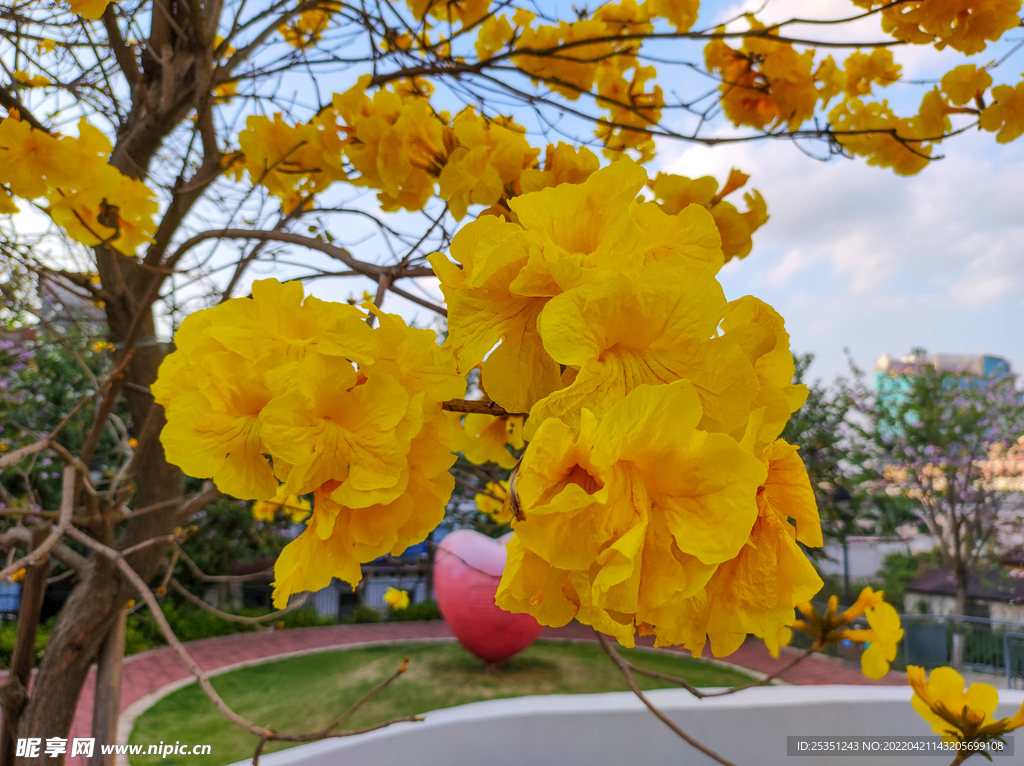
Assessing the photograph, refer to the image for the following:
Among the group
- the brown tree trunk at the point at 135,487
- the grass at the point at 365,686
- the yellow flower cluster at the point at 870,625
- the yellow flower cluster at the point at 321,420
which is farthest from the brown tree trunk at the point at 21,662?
the grass at the point at 365,686

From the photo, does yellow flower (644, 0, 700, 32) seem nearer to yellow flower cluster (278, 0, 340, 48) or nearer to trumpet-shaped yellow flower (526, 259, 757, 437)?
yellow flower cluster (278, 0, 340, 48)

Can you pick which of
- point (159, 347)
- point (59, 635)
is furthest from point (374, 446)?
point (159, 347)

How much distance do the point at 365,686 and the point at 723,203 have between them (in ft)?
18.2

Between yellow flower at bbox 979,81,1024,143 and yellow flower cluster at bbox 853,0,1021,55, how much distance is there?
9.7 inches

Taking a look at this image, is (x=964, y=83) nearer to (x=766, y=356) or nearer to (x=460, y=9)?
(x=460, y=9)

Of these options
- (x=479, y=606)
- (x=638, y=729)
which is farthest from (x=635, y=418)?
(x=479, y=606)

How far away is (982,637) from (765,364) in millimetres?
8605

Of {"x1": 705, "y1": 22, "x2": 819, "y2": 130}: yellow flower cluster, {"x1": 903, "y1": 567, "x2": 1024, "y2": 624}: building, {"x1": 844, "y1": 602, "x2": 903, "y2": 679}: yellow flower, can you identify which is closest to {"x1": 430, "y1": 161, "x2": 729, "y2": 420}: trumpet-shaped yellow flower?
{"x1": 705, "y1": 22, "x2": 819, "y2": 130}: yellow flower cluster

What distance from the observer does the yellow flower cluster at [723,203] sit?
81cm

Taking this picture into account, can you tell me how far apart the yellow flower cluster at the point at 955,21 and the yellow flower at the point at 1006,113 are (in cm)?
25

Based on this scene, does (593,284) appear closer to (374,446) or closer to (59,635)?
(374,446)

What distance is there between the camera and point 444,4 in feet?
5.57

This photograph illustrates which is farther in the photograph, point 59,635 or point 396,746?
point 396,746

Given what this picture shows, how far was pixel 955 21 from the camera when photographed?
3.61ft
